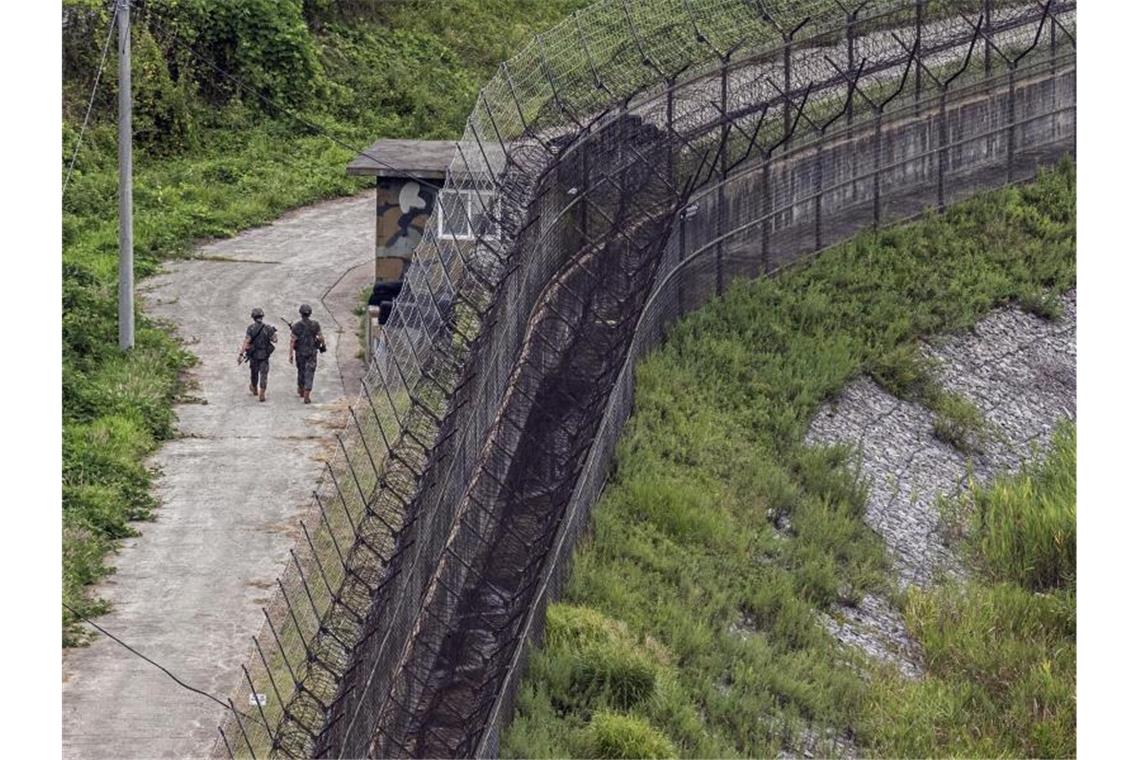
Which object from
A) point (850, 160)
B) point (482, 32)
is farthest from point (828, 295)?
point (482, 32)

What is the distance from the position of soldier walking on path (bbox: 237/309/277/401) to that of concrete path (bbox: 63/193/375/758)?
0.20 m

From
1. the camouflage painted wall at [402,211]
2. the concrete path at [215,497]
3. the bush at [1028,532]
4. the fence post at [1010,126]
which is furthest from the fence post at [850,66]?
the concrete path at [215,497]

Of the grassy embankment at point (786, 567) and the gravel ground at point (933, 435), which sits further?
the gravel ground at point (933, 435)

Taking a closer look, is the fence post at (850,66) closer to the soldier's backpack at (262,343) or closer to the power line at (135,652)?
the soldier's backpack at (262,343)

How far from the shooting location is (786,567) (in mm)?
21438

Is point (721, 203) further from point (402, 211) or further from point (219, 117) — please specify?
point (219, 117)

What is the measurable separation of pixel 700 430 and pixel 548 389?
243 centimetres

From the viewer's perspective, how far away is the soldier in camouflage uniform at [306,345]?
21.8 meters

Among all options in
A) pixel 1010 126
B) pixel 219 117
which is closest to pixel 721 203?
pixel 1010 126

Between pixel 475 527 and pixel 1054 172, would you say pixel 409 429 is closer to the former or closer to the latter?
pixel 475 527

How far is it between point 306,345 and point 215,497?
8.36 feet

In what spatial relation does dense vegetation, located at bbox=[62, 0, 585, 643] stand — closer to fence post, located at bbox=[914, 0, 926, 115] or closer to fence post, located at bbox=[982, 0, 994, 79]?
fence post, located at bbox=[914, 0, 926, 115]

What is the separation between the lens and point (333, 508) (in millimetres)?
16297

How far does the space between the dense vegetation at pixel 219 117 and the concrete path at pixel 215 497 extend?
0.60 metres
